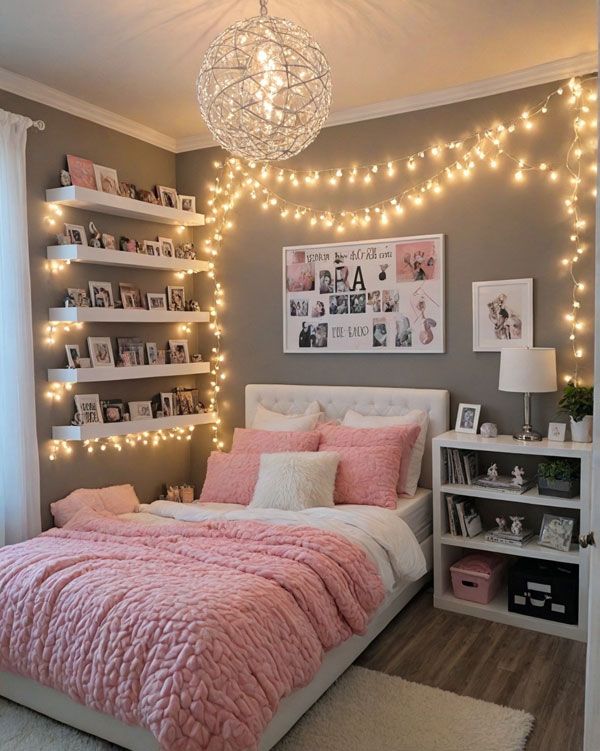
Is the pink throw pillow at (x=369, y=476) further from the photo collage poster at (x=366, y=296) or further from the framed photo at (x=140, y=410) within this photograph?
the framed photo at (x=140, y=410)

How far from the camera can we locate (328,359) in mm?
4250

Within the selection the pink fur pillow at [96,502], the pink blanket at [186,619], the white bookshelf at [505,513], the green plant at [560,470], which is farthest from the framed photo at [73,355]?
the green plant at [560,470]

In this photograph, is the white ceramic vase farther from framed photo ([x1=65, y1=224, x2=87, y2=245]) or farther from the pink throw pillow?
framed photo ([x1=65, y1=224, x2=87, y2=245])

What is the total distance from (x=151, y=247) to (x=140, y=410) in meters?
1.12

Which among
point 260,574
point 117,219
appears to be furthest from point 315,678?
point 117,219

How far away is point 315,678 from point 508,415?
187 cm

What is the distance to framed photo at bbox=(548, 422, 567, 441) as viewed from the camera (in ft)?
10.9

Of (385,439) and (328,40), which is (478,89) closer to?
(328,40)

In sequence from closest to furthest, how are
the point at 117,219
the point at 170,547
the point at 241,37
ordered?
1. the point at 241,37
2. the point at 170,547
3. the point at 117,219

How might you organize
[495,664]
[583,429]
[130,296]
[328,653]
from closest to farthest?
[328,653] → [495,664] → [583,429] → [130,296]

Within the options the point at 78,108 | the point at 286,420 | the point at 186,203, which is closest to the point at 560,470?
the point at 286,420

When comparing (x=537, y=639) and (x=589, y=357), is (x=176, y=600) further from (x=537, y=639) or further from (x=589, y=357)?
(x=589, y=357)

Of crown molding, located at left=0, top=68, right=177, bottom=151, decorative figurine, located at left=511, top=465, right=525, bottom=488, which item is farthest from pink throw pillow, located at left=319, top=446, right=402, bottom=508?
crown molding, located at left=0, top=68, right=177, bottom=151

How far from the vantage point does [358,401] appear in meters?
4.06
